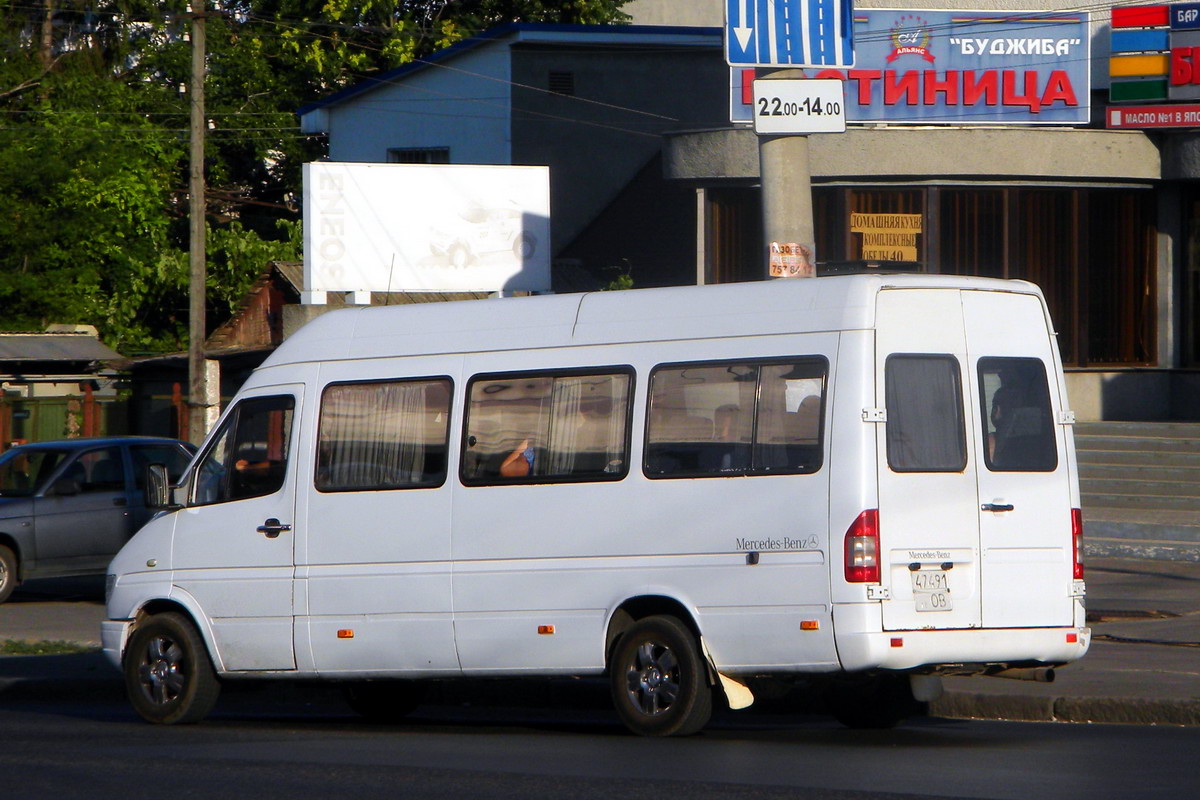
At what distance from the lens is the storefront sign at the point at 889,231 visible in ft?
76.8

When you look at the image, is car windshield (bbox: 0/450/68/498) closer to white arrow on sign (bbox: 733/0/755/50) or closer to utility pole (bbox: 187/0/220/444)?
utility pole (bbox: 187/0/220/444)

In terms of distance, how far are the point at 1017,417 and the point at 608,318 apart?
7.44 feet

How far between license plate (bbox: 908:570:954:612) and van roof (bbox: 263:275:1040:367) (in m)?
1.28

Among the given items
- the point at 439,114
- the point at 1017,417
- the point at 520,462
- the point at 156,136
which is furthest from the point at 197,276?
the point at 156,136

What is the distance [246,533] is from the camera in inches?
407

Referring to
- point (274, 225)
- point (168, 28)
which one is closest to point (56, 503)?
point (274, 225)

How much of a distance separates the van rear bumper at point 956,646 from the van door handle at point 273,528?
141 inches

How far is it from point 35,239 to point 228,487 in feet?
101

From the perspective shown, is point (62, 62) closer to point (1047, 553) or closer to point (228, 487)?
point (228, 487)

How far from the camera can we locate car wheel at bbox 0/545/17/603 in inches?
687

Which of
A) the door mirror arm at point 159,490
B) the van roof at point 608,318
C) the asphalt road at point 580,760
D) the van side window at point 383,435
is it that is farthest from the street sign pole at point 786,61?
the door mirror arm at point 159,490

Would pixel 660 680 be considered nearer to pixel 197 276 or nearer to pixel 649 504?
pixel 649 504

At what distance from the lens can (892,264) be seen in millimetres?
10266

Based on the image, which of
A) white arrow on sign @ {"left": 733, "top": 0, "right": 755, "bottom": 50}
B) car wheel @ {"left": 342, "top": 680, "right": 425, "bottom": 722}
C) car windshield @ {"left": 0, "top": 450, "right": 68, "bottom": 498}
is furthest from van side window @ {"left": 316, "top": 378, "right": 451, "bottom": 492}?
car windshield @ {"left": 0, "top": 450, "right": 68, "bottom": 498}
